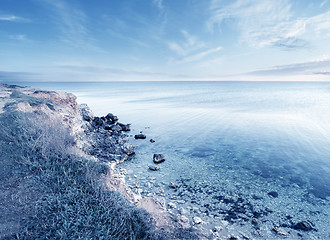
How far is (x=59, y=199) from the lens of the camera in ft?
15.7

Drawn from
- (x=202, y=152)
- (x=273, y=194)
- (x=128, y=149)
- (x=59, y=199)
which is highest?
(x=59, y=199)

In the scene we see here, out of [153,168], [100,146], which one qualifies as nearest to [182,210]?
[153,168]

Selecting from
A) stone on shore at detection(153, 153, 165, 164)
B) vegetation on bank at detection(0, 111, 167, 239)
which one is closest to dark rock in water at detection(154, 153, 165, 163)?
stone on shore at detection(153, 153, 165, 164)

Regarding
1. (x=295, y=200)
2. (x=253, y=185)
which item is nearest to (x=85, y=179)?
(x=253, y=185)

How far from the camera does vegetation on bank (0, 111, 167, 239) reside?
4102mm

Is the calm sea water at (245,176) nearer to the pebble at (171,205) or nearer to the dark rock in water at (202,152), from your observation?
the dark rock in water at (202,152)

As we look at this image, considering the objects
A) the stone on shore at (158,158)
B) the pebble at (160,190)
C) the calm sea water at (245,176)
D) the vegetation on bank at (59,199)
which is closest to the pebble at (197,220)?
the calm sea water at (245,176)

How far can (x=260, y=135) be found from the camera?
721 inches

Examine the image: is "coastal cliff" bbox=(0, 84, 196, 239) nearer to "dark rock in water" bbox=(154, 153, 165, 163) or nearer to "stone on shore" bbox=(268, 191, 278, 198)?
"dark rock in water" bbox=(154, 153, 165, 163)

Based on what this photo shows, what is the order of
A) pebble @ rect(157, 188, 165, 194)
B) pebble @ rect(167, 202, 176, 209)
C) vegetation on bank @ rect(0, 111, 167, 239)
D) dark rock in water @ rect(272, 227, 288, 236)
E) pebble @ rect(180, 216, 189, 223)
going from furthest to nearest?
pebble @ rect(157, 188, 165, 194) < pebble @ rect(167, 202, 176, 209) < pebble @ rect(180, 216, 189, 223) < dark rock in water @ rect(272, 227, 288, 236) < vegetation on bank @ rect(0, 111, 167, 239)

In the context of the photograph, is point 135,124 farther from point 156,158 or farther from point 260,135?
point 260,135

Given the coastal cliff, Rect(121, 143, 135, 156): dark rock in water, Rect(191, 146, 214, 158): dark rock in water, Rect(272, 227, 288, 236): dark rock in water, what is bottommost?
Rect(272, 227, 288, 236): dark rock in water

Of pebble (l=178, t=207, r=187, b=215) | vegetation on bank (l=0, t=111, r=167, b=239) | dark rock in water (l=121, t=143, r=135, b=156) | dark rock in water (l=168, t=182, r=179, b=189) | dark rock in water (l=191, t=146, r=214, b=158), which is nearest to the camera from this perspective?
vegetation on bank (l=0, t=111, r=167, b=239)

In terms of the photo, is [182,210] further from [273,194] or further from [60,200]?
[273,194]
